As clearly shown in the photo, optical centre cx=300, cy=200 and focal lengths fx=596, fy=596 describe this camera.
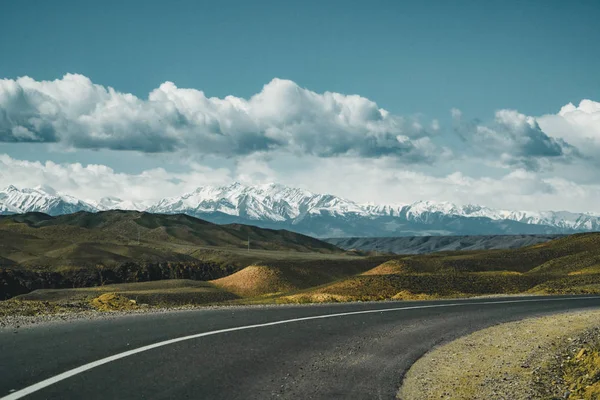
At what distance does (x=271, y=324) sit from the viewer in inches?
664

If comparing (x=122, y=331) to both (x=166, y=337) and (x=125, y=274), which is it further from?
(x=125, y=274)

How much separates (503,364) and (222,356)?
18.7ft

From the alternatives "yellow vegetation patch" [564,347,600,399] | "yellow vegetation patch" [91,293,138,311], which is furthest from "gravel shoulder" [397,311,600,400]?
"yellow vegetation patch" [91,293,138,311]

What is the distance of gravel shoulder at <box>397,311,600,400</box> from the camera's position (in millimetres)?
9711

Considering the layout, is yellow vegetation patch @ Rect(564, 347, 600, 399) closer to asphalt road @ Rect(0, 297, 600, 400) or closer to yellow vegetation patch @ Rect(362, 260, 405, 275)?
asphalt road @ Rect(0, 297, 600, 400)

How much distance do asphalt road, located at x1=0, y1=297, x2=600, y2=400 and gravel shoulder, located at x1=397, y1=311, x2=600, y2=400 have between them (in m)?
0.49

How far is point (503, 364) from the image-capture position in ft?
39.9

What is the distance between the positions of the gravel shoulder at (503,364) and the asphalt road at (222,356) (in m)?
0.49

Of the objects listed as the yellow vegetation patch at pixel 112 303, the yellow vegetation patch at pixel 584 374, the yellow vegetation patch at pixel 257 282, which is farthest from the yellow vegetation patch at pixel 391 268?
the yellow vegetation patch at pixel 584 374

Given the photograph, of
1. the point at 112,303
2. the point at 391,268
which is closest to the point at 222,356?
the point at 112,303

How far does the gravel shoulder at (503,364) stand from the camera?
9711 mm

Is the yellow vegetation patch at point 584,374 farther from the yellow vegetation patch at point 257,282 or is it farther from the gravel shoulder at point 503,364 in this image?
the yellow vegetation patch at point 257,282

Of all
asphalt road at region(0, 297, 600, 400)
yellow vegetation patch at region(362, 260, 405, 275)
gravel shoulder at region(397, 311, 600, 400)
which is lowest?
yellow vegetation patch at region(362, 260, 405, 275)

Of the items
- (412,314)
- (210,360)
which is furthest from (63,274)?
(210,360)
